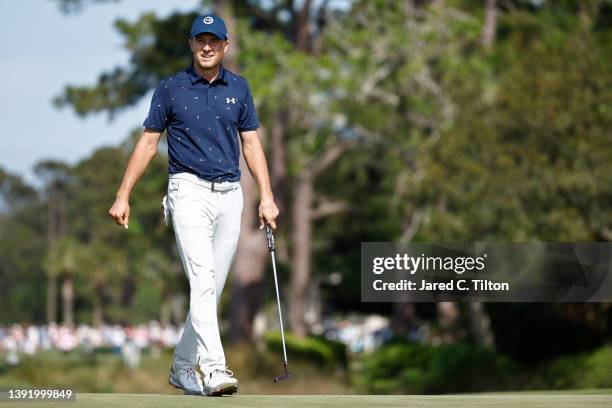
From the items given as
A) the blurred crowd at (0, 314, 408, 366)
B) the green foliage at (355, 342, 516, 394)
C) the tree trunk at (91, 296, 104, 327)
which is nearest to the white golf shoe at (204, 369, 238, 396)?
the green foliage at (355, 342, 516, 394)

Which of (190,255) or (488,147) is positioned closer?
(190,255)

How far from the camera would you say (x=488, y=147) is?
88.5ft

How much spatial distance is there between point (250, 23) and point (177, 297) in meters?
62.2

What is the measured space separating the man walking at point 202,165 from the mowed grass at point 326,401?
0.37 metres

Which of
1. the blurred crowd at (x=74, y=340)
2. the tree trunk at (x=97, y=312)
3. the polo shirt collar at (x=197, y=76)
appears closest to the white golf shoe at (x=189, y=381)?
the polo shirt collar at (x=197, y=76)

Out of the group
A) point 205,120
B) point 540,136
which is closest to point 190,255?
point 205,120

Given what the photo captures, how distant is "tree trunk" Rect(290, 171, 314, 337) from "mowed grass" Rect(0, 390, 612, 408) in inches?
1398

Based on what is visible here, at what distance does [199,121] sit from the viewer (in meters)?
8.09

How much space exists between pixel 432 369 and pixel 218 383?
64.3 feet

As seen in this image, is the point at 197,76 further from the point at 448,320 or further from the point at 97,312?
the point at 97,312

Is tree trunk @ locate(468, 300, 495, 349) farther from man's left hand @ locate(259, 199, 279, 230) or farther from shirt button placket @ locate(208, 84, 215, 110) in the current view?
shirt button placket @ locate(208, 84, 215, 110)

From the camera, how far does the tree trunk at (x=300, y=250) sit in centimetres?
4450

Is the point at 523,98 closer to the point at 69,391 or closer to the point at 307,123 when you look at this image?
the point at 307,123

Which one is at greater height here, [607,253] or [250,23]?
[250,23]
